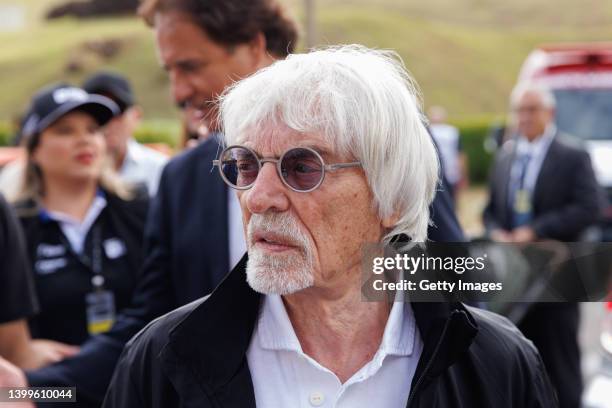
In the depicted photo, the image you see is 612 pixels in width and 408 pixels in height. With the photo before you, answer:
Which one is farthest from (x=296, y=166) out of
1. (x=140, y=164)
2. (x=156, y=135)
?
(x=156, y=135)

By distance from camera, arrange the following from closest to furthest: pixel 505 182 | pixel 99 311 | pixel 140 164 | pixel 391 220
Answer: pixel 391 220 < pixel 99 311 < pixel 140 164 < pixel 505 182

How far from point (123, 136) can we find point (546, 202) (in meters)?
3.07

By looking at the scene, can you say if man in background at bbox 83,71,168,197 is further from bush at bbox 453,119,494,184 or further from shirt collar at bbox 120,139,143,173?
bush at bbox 453,119,494,184

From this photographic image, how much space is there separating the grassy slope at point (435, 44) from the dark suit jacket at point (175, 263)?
29.7 meters

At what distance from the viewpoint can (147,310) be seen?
280 centimetres

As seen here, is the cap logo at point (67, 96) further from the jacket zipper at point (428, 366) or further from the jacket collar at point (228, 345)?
the jacket zipper at point (428, 366)

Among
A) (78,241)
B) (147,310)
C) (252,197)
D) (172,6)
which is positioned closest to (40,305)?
(78,241)

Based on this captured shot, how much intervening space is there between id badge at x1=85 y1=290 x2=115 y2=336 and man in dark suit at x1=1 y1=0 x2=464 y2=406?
77 centimetres

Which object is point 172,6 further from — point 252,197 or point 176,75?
point 252,197

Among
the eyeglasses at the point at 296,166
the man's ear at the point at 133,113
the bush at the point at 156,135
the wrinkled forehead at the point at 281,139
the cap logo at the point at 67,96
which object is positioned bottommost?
the bush at the point at 156,135

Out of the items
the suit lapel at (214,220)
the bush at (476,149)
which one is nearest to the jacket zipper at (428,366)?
the suit lapel at (214,220)

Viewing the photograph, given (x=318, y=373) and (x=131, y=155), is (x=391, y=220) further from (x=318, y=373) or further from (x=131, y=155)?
(x=131, y=155)

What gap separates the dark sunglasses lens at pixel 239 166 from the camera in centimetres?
206

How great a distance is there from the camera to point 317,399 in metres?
2.00
